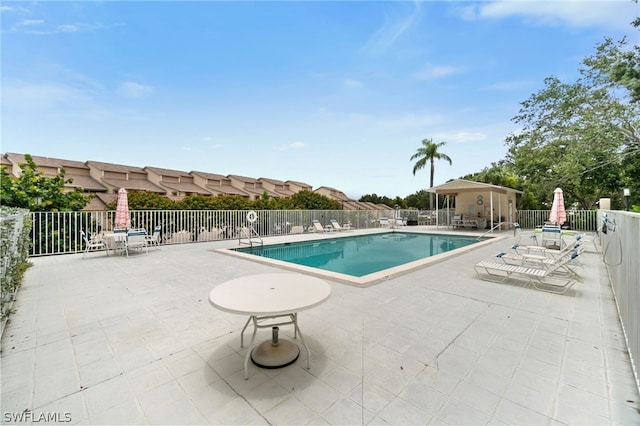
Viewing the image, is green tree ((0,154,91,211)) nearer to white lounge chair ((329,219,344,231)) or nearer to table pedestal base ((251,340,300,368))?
table pedestal base ((251,340,300,368))

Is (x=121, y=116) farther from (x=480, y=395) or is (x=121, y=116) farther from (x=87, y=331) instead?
(x=480, y=395)

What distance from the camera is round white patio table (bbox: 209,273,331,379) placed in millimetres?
2085

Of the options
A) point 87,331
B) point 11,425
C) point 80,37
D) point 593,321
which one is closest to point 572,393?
point 593,321

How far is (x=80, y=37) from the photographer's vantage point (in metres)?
9.28

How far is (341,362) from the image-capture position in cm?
251

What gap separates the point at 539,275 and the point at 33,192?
43.6 ft

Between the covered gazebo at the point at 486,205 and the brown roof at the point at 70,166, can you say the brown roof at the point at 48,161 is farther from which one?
the covered gazebo at the point at 486,205

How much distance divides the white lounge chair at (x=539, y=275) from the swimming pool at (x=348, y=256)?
56.6 inches

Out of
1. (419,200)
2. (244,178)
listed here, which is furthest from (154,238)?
(419,200)

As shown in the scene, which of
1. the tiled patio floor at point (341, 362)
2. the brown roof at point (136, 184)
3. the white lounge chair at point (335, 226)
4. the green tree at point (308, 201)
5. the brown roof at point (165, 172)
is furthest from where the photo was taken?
the brown roof at point (165, 172)

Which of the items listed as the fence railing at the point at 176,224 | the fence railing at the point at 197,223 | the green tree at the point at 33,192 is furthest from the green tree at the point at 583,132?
the green tree at the point at 33,192

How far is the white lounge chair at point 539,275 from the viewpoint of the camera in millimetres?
4773

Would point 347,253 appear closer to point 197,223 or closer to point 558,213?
point 197,223

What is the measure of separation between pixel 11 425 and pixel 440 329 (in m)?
3.74
